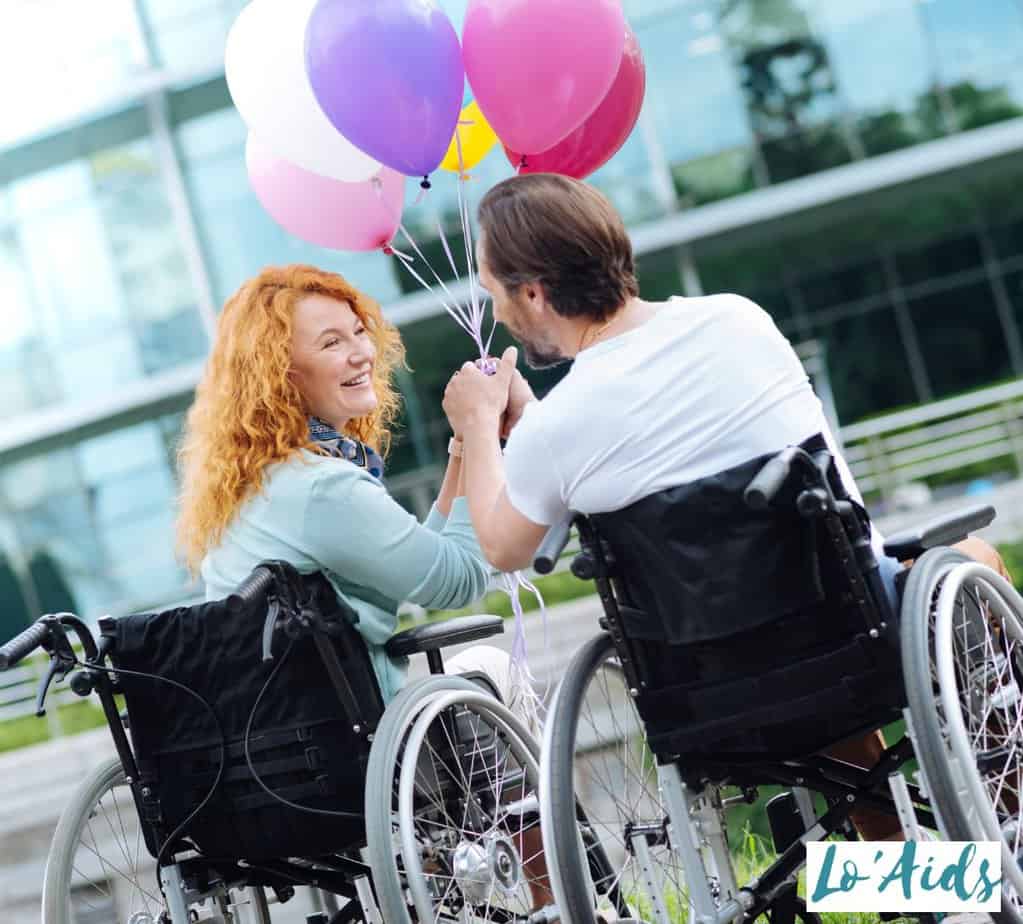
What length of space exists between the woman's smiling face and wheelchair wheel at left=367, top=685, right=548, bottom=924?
0.70 metres

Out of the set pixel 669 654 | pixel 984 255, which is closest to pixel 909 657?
pixel 669 654

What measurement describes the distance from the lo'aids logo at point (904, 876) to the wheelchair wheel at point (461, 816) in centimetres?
66

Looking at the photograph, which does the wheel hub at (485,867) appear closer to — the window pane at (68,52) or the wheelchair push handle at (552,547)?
the wheelchair push handle at (552,547)

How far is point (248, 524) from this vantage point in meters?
3.02

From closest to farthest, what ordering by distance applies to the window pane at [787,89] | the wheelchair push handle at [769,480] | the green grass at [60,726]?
the wheelchair push handle at [769,480]
the green grass at [60,726]
the window pane at [787,89]

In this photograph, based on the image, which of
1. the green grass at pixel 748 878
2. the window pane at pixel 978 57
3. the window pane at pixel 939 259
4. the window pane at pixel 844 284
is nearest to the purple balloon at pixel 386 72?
the green grass at pixel 748 878

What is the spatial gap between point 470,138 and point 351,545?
1.41m

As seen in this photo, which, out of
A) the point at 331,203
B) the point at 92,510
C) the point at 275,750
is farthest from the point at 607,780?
the point at 92,510

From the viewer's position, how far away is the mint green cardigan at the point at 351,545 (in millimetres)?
2918

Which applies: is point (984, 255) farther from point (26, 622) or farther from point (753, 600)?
point (753, 600)

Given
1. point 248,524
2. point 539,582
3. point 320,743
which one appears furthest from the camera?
point 539,582

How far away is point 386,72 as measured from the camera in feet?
10.6

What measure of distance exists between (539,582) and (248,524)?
30.1 ft

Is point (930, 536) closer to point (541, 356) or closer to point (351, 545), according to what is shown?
point (541, 356)
